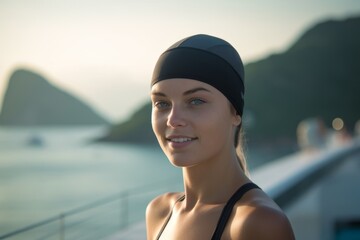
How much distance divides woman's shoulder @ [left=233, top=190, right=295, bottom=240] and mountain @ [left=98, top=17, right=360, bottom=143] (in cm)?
14117

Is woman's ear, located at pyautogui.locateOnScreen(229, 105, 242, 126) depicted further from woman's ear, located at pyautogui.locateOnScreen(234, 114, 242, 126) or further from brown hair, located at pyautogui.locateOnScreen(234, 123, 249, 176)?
brown hair, located at pyautogui.locateOnScreen(234, 123, 249, 176)

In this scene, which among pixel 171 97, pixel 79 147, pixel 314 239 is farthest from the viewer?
pixel 79 147

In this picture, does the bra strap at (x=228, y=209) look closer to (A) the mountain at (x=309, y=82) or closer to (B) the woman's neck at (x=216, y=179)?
(B) the woman's neck at (x=216, y=179)

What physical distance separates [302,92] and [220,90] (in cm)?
16262

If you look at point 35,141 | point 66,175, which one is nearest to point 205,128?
point 66,175

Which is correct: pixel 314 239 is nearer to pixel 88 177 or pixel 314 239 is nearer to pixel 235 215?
pixel 235 215

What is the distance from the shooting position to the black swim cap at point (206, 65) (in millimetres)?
Answer: 2283

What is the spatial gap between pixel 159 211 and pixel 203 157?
0.58 meters

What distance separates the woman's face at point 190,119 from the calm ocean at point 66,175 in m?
43.5

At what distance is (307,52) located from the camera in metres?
162

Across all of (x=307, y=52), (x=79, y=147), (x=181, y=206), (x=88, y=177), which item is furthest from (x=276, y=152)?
(x=181, y=206)

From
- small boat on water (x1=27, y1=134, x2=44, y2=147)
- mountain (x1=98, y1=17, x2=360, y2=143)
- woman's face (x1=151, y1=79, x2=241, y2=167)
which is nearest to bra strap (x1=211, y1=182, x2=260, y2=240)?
woman's face (x1=151, y1=79, x2=241, y2=167)

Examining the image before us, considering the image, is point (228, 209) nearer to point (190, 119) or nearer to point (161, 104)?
point (190, 119)

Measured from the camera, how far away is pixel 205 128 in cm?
226
